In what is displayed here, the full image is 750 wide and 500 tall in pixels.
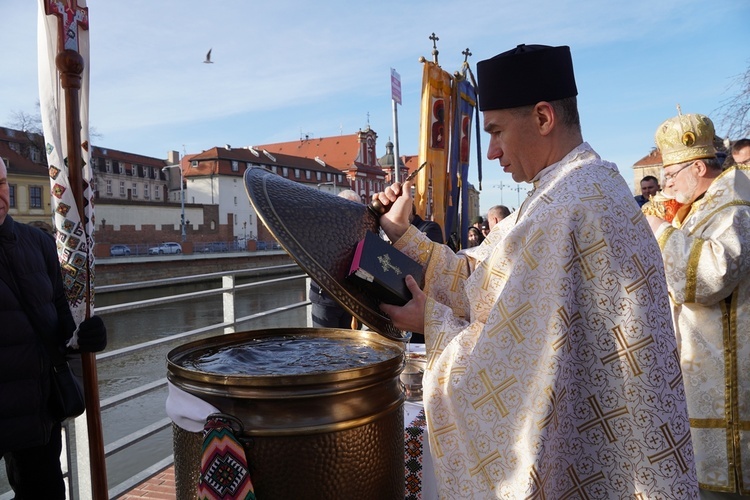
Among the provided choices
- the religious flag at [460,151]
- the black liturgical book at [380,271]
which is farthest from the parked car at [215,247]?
the black liturgical book at [380,271]

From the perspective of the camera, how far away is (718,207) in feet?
8.25

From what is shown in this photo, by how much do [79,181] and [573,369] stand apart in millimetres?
1791

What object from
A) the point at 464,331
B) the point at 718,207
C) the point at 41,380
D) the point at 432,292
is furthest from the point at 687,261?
the point at 41,380

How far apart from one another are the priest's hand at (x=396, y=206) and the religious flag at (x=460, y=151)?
441 centimetres

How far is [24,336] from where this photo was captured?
221cm

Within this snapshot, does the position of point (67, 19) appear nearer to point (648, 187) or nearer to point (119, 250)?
point (648, 187)

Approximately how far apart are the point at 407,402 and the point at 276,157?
201 ft

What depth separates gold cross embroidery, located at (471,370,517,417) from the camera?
1337 mm

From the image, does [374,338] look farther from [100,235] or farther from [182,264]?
[100,235]

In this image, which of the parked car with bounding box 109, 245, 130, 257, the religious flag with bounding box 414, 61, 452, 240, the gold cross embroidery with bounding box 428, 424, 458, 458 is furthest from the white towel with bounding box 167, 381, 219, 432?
the parked car with bounding box 109, 245, 130, 257

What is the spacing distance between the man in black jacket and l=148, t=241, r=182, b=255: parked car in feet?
108

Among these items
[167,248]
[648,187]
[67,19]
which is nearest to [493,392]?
[67,19]

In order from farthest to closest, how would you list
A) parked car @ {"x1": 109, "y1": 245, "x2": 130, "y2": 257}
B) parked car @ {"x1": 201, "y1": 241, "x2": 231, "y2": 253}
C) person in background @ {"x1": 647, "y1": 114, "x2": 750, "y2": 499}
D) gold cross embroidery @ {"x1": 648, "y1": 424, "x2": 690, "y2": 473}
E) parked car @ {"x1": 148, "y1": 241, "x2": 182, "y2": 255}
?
parked car @ {"x1": 201, "y1": 241, "x2": 231, "y2": 253} < parked car @ {"x1": 148, "y1": 241, "x2": 182, "y2": 255} < parked car @ {"x1": 109, "y1": 245, "x2": 130, "y2": 257} < person in background @ {"x1": 647, "y1": 114, "x2": 750, "y2": 499} < gold cross embroidery @ {"x1": 648, "y1": 424, "x2": 690, "y2": 473}

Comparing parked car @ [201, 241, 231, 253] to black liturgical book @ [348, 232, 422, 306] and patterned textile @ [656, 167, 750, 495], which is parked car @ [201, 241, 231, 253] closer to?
patterned textile @ [656, 167, 750, 495]
